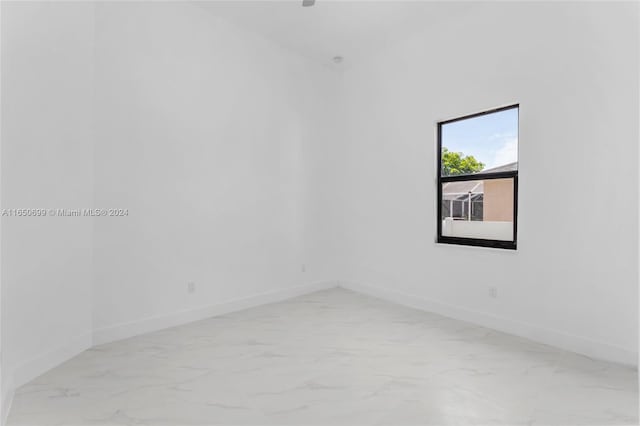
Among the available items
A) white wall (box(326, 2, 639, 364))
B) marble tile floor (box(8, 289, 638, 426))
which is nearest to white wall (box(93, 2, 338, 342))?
marble tile floor (box(8, 289, 638, 426))

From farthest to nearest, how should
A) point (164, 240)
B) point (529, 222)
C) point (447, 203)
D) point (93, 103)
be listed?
point (447, 203) → point (164, 240) → point (529, 222) → point (93, 103)

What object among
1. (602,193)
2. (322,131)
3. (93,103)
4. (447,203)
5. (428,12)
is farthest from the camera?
(322,131)

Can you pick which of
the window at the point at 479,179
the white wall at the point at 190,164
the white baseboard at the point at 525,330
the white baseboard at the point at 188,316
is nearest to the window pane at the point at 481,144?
the window at the point at 479,179

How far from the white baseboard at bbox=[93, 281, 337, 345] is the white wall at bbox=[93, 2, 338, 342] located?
0.02 meters

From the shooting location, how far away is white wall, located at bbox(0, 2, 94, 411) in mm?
2227

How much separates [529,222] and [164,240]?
136 inches

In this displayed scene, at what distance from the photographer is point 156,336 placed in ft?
10.1

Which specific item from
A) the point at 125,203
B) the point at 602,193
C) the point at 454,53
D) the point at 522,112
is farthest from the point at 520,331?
the point at 125,203

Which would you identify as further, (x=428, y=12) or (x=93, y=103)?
(x=428, y=12)

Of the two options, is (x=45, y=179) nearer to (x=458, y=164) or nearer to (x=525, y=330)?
(x=458, y=164)

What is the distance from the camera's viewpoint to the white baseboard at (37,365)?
6.78 ft

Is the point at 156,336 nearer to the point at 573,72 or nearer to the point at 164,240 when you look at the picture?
the point at 164,240

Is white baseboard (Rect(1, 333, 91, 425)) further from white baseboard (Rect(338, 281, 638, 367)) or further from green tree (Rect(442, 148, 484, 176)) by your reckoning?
green tree (Rect(442, 148, 484, 176))

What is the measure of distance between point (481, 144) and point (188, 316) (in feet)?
11.7
